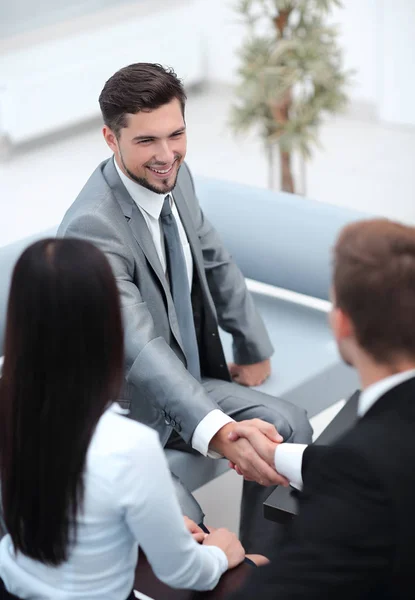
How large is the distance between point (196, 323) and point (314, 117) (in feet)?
7.53

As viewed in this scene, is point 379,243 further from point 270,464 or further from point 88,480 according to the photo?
point 270,464

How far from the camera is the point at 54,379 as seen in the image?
61.6 inches

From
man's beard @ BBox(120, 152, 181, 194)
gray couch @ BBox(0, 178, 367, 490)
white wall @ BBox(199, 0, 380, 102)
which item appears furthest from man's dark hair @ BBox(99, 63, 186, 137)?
white wall @ BBox(199, 0, 380, 102)

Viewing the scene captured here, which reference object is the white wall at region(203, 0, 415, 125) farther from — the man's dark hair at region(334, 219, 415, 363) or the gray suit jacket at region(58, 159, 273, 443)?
the man's dark hair at region(334, 219, 415, 363)

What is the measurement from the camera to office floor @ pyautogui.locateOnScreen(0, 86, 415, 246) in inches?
225

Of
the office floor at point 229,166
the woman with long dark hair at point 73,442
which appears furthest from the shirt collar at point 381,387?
the office floor at point 229,166

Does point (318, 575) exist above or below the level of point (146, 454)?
below

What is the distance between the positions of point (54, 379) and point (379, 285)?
551 millimetres

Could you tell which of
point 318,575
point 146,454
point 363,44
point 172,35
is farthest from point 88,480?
point 172,35

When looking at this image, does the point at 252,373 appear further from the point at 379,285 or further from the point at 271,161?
the point at 271,161

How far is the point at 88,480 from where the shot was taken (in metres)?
1.59

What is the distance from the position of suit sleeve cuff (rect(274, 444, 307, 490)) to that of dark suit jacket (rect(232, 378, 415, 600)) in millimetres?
637

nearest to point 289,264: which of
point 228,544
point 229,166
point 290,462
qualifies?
point 290,462

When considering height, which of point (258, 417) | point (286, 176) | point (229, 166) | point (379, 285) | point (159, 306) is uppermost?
point (379, 285)
